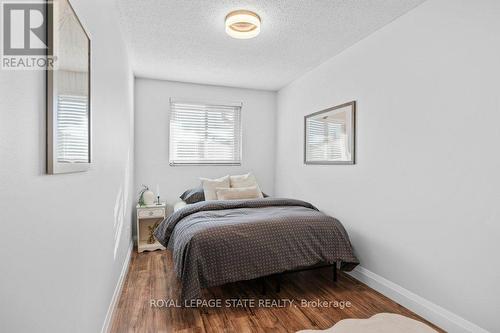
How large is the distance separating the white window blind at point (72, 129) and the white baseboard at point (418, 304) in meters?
2.55

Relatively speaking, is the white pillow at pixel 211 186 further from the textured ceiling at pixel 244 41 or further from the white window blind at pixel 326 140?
the textured ceiling at pixel 244 41

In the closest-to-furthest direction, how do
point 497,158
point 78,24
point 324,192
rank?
point 78,24 < point 497,158 < point 324,192

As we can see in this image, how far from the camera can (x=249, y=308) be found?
2270mm

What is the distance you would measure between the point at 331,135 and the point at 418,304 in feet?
6.14

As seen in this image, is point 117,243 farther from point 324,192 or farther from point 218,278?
point 324,192

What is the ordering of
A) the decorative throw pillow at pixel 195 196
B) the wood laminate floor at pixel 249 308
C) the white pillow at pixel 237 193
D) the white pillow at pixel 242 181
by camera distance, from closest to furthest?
the wood laminate floor at pixel 249 308 → the white pillow at pixel 237 193 → the decorative throw pillow at pixel 195 196 → the white pillow at pixel 242 181

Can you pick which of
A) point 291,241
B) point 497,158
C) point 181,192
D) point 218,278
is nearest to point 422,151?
point 497,158

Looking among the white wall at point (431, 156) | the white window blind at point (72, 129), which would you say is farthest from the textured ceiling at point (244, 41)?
the white window blind at point (72, 129)

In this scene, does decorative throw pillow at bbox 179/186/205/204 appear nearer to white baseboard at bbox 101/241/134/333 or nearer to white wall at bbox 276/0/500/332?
white baseboard at bbox 101/241/134/333

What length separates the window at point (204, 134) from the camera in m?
4.33

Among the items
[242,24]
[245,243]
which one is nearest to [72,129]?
[245,243]

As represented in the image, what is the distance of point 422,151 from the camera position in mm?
2199

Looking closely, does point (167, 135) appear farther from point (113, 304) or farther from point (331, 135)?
point (113, 304)

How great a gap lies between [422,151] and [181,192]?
328cm
